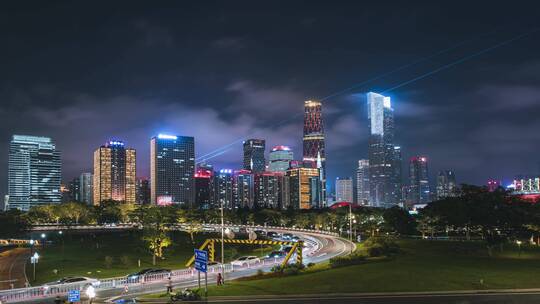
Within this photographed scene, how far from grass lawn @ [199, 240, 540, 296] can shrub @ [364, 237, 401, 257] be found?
3553 millimetres

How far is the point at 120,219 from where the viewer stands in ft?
619

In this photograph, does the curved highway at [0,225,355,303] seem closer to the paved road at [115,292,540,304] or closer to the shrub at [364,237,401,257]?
the shrub at [364,237,401,257]

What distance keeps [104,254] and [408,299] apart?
6628cm

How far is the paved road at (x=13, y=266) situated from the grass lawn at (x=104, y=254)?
162 centimetres

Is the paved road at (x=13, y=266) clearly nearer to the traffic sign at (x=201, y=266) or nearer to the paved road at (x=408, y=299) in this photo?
the traffic sign at (x=201, y=266)

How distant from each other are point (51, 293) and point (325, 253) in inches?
1900

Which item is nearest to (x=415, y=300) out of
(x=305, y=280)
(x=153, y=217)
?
(x=305, y=280)

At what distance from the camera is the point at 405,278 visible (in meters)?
49.4

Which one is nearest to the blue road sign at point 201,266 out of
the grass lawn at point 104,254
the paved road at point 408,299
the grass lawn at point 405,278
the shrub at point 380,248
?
the paved road at point 408,299

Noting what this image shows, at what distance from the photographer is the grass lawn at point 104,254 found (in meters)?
70.7

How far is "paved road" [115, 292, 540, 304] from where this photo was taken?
38.7 metres

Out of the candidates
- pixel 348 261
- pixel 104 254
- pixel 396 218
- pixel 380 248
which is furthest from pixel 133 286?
pixel 396 218

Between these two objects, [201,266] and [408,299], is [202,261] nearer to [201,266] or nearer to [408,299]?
[201,266]

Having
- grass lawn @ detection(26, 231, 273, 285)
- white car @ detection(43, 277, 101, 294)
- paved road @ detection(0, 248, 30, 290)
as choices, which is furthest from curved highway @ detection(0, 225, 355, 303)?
paved road @ detection(0, 248, 30, 290)
